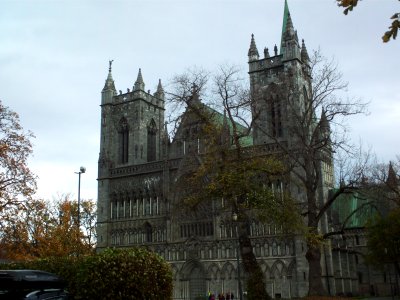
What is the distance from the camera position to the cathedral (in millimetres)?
46375

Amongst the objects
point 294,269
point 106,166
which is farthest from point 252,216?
point 106,166

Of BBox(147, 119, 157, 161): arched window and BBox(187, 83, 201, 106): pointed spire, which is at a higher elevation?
BBox(147, 119, 157, 161): arched window

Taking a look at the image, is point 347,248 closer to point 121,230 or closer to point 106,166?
point 121,230

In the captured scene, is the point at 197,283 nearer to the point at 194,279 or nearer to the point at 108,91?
the point at 194,279

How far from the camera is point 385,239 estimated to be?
44.5 m

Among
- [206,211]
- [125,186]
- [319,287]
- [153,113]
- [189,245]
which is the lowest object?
[319,287]

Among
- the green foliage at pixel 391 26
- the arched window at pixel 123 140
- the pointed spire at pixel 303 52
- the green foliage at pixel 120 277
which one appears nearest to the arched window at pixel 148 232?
the arched window at pixel 123 140

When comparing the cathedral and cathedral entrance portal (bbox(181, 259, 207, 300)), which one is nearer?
the cathedral

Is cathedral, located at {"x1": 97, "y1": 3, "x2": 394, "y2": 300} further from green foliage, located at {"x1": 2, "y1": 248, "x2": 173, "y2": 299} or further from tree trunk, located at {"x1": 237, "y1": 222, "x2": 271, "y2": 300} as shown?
green foliage, located at {"x1": 2, "y1": 248, "x2": 173, "y2": 299}

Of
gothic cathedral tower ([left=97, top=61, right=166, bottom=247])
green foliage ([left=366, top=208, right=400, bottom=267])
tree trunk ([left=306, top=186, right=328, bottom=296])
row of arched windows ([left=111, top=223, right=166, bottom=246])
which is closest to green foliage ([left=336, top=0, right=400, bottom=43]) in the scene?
tree trunk ([left=306, top=186, right=328, bottom=296])

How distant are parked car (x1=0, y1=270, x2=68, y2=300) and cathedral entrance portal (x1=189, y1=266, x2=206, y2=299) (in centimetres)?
3748

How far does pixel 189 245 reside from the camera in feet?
168

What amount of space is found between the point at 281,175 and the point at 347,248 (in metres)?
33.0

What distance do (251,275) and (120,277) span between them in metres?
11.0
